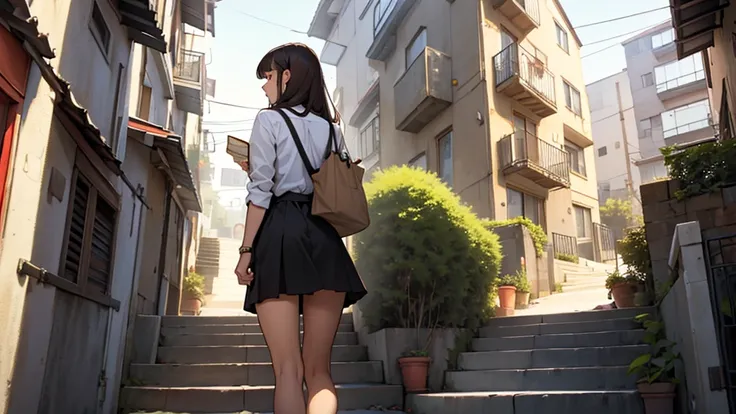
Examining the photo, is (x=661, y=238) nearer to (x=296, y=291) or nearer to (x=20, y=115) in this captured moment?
(x=296, y=291)

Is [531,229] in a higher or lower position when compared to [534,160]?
lower

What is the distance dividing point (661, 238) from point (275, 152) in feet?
18.1

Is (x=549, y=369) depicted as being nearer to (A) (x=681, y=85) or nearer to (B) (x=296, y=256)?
(B) (x=296, y=256)

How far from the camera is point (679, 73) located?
26.2 m

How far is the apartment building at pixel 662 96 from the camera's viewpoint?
2502cm

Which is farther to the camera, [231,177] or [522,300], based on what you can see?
[231,177]

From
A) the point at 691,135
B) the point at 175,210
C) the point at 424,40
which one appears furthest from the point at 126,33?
the point at 691,135

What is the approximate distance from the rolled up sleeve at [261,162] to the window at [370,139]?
684 inches

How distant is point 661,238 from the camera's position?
618cm

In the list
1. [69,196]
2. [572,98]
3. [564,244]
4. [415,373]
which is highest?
[572,98]

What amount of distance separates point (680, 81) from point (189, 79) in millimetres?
22746

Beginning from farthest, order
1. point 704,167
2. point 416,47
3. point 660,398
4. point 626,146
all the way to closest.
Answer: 1. point 626,146
2. point 416,47
3. point 704,167
4. point 660,398

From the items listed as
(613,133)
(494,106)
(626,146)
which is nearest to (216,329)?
(494,106)

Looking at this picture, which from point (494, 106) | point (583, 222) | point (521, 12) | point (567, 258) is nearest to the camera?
point (494, 106)
